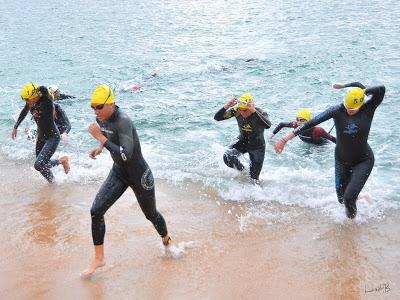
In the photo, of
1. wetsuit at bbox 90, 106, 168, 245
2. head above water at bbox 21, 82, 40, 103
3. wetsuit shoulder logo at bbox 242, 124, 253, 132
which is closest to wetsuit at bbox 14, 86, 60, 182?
head above water at bbox 21, 82, 40, 103

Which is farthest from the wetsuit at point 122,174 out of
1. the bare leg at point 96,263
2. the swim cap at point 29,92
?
the swim cap at point 29,92

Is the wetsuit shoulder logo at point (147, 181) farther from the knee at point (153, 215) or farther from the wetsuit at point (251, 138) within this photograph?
the wetsuit at point (251, 138)

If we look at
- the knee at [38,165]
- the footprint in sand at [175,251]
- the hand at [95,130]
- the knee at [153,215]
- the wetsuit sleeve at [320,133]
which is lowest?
the wetsuit sleeve at [320,133]

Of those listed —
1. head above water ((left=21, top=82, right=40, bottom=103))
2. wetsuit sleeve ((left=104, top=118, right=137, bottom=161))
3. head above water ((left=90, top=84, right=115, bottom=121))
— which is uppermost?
head above water ((left=90, top=84, right=115, bottom=121))

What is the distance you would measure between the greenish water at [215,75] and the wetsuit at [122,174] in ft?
8.41

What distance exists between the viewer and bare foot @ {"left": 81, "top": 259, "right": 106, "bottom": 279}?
543 centimetres

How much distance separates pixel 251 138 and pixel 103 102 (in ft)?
11.3

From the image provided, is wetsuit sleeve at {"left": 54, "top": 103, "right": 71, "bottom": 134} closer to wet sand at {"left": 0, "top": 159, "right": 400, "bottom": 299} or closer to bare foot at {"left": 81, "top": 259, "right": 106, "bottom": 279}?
wet sand at {"left": 0, "top": 159, "right": 400, "bottom": 299}

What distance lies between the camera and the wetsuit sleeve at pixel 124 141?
492cm

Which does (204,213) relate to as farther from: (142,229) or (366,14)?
(366,14)

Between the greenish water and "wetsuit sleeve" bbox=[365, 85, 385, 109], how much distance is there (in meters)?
1.75

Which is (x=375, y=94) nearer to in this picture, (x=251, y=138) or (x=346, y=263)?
(x=346, y=263)

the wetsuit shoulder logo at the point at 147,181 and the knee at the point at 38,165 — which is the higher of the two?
the wetsuit shoulder logo at the point at 147,181

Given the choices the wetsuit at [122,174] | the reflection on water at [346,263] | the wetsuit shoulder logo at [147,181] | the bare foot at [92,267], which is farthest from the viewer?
the bare foot at [92,267]
